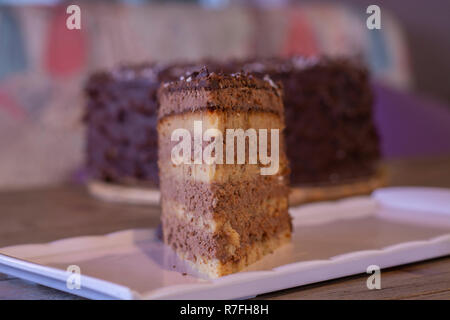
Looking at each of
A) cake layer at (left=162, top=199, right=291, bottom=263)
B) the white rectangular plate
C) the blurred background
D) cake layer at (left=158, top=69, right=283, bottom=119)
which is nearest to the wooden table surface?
the white rectangular plate

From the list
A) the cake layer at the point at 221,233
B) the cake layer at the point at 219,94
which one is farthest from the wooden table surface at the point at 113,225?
the cake layer at the point at 219,94

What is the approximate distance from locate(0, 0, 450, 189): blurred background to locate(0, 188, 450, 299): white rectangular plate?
1.93m

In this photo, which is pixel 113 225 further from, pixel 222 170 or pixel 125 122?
pixel 222 170

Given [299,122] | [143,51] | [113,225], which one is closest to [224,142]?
[113,225]

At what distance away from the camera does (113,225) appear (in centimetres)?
150

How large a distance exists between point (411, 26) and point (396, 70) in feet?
1.67

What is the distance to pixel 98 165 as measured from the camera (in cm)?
193

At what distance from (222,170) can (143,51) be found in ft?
7.95

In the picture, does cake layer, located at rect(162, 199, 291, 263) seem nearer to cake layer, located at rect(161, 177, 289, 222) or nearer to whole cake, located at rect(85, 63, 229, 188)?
cake layer, located at rect(161, 177, 289, 222)

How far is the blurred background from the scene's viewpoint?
3004 millimetres

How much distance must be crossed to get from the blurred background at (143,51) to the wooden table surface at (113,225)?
1.56 feet

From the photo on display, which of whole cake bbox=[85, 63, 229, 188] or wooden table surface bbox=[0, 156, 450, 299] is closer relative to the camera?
wooden table surface bbox=[0, 156, 450, 299]

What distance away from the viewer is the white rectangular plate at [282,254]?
820mm
